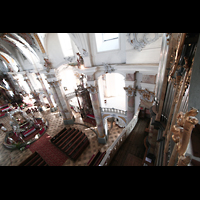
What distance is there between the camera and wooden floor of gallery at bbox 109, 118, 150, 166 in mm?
3061

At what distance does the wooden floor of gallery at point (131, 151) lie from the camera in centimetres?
306

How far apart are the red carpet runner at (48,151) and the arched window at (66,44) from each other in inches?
313

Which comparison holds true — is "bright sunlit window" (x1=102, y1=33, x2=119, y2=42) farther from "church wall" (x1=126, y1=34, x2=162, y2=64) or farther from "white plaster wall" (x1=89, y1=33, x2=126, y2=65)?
"church wall" (x1=126, y1=34, x2=162, y2=64)

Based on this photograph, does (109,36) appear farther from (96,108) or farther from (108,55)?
(96,108)

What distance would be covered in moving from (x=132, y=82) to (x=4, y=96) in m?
23.0

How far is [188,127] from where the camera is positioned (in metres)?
0.72

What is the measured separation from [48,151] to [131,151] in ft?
25.5

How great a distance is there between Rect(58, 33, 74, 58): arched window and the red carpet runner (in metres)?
7.96

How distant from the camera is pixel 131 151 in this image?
345 cm

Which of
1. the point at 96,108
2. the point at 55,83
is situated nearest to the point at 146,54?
the point at 96,108

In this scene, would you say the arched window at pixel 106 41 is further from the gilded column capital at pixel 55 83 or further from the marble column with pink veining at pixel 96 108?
the gilded column capital at pixel 55 83

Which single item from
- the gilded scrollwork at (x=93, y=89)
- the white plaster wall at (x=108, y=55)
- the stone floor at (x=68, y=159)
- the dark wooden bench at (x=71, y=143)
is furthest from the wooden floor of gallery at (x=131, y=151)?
the dark wooden bench at (x=71, y=143)

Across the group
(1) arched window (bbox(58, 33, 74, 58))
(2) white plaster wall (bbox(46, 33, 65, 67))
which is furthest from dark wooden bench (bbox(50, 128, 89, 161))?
(1) arched window (bbox(58, 33, 74, 58))
